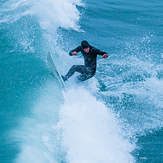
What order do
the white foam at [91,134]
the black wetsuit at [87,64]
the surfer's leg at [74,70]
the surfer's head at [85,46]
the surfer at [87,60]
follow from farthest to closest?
the surfer's leg at [74,70], the black wetsuit at [87,64], the surfer at [87,60], the surfer's head at [85,46], the white foam at [91,134]

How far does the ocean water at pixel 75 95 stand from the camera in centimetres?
433

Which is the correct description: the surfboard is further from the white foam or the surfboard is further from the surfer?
the white foam

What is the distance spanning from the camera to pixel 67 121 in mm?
4910

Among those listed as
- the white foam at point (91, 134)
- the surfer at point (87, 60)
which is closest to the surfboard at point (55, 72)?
the surfer at point (87, 60)

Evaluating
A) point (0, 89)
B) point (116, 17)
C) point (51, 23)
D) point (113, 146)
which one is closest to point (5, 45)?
point (0, 89)

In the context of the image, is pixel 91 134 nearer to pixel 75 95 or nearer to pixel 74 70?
pixel 75 95

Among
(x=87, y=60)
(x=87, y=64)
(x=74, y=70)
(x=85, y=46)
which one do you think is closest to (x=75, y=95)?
(x=74, y=70)

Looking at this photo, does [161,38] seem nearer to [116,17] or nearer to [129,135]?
[116,17]

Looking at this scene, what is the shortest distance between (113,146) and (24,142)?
6.70ft

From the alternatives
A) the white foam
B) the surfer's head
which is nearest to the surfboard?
the white foam

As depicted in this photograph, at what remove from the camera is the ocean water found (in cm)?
433

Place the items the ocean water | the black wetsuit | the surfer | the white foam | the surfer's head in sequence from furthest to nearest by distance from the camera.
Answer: the black wetsuit → the surfer → the surfer's head → the ocean water → the white foam

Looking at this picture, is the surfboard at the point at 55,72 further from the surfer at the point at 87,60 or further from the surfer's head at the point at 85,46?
the surfer's head at the point at 85,46

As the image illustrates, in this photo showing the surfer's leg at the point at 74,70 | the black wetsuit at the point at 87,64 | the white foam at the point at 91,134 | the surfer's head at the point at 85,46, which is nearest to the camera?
the white foam at the point at 91,134
